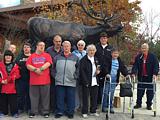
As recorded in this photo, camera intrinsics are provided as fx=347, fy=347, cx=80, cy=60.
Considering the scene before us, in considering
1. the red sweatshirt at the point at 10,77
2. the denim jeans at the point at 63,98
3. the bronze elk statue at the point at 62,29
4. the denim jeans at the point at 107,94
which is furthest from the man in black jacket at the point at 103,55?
the red sweatshirt at the point at 10,77

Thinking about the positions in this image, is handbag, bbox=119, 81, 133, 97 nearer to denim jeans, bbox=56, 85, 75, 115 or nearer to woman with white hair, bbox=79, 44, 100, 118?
woman with white hair, bbox=79, 44, 100, 118

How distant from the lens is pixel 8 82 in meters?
7.68

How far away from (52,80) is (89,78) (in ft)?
2.87

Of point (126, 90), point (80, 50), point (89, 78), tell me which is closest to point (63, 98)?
point (89, 78)

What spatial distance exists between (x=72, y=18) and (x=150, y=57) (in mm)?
12256

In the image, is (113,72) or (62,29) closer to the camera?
(113,72)

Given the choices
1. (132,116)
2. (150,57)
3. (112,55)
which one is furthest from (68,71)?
(150,57)

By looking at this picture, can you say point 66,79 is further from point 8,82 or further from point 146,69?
point 146,69

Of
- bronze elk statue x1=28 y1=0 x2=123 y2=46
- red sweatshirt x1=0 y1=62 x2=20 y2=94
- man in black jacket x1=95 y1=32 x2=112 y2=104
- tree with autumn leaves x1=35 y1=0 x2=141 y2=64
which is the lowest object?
red sweatshirt x1=0 y1=62 x2=20 y2=94

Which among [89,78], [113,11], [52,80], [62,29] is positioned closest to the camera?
[89,78]

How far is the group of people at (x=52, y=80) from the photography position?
25.0 ft

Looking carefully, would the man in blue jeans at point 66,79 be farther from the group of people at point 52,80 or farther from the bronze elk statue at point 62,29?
the bronze elk statue at point 62,29

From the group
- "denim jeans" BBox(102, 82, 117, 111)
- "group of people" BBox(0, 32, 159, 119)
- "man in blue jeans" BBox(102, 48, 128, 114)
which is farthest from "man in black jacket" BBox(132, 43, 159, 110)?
"group of people" BBox(0, 32, 159, 119)

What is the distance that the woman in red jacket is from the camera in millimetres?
7658
